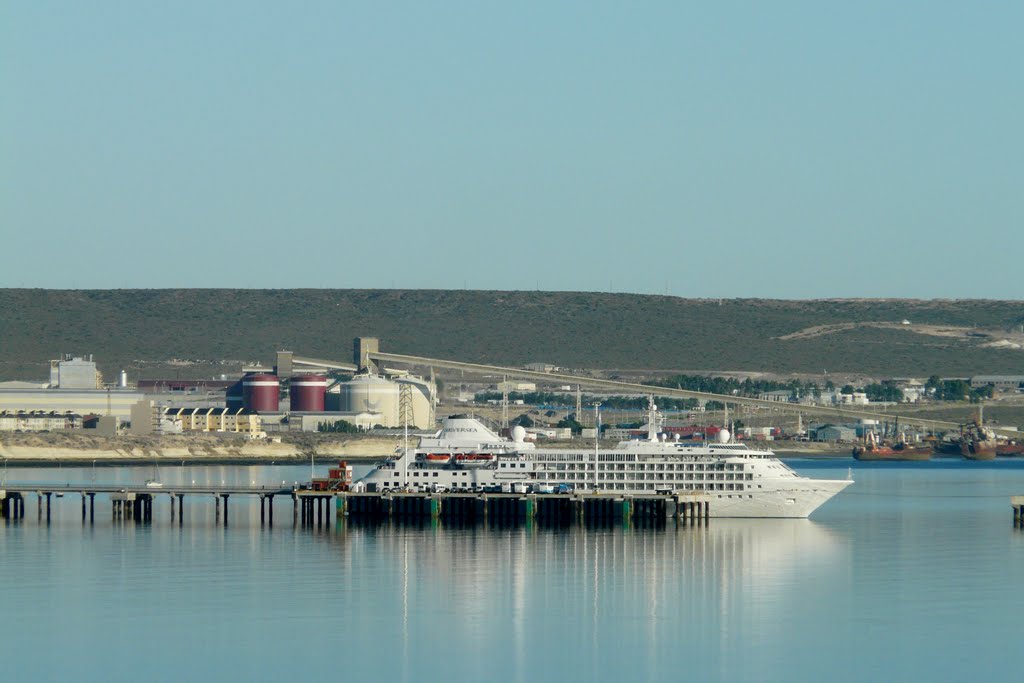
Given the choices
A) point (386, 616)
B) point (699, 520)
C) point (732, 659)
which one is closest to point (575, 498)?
point (699, 520)

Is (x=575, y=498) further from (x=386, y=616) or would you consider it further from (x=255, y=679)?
(x=255, y=679)

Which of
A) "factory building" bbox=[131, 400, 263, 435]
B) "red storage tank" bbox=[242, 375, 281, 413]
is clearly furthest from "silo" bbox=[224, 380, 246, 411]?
"factory building" bbox=[131, 400, 263, 435]

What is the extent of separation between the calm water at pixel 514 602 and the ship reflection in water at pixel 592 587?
13 centimetres

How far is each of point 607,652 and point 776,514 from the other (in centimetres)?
3862

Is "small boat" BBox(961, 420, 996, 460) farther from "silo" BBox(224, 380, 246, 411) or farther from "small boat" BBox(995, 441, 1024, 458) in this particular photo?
"silo" BBox(224, 380, 246, 411)

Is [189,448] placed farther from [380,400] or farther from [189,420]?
[380,400]

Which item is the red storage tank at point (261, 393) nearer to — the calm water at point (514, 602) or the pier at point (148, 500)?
the pier at point (148, 500)

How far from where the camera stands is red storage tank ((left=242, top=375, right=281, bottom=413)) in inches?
7648

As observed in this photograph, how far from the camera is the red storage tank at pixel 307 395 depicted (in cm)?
19450

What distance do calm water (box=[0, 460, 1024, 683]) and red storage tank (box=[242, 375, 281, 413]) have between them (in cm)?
10623

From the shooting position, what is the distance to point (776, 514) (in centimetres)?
8912

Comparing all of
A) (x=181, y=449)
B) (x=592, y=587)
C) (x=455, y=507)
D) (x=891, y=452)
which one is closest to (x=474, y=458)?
(x=455, y=507)

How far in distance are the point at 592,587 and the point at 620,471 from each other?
1101 inches

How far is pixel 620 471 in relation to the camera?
90.9 m
